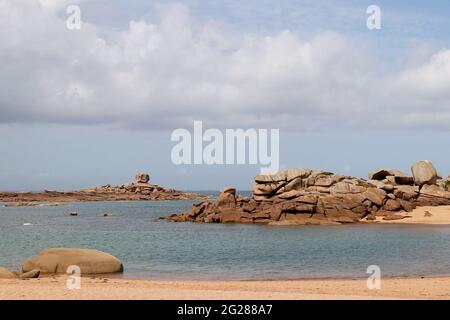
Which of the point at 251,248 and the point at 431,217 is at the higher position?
A: the point at 431,217

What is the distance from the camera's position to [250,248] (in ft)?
158

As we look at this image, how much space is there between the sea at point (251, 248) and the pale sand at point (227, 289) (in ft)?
12.1

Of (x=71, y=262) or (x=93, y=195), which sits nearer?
(x=71, y=262)

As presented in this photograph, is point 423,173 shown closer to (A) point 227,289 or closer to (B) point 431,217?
(B) point 431,217

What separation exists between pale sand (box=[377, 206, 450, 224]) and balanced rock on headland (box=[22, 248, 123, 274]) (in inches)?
1835

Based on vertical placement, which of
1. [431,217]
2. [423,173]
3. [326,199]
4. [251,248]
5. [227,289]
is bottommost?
[251,248]

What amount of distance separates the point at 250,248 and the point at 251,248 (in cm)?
9

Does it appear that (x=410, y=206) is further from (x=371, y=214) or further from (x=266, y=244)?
(x=266, y=244)

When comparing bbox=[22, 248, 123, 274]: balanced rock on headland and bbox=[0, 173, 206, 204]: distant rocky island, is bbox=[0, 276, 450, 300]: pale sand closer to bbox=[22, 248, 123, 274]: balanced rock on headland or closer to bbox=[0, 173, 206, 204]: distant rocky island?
bbox=[22, 248, 123, 274]: balanced rock on headland

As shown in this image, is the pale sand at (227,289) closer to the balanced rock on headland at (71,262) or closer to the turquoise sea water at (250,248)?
the balanced rock on headland at (71,262)

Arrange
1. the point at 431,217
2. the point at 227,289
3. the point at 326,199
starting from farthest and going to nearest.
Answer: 1. the point at 326,199
2. the point at 431,217
3. the point at 227,289

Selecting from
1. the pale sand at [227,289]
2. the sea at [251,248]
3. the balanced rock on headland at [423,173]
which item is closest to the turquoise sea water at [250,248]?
the sea at [251,248]

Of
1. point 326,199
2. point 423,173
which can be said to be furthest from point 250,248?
point 423,173

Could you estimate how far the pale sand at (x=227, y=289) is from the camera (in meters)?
20.8
